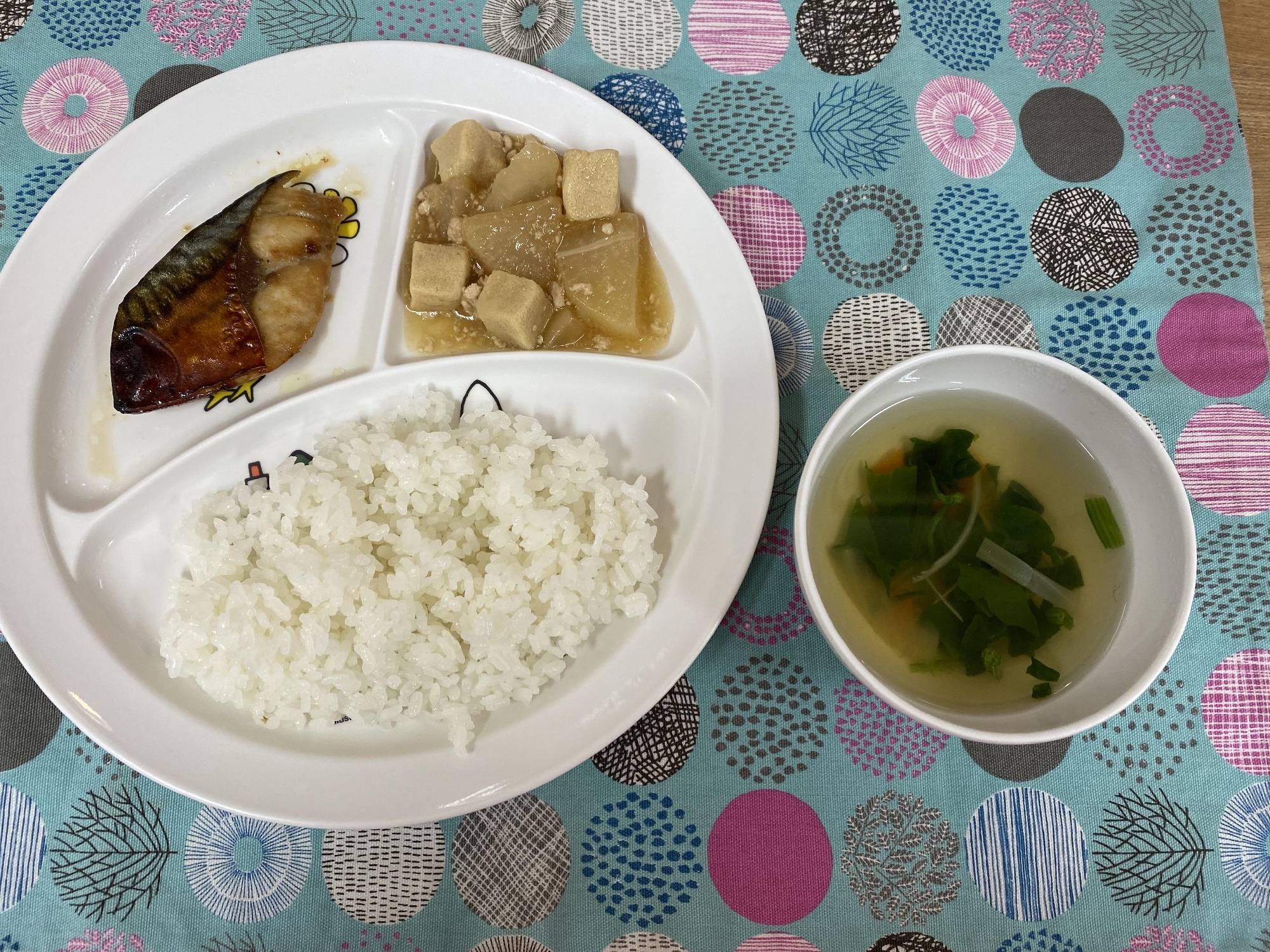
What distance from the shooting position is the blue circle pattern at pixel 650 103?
212 cm

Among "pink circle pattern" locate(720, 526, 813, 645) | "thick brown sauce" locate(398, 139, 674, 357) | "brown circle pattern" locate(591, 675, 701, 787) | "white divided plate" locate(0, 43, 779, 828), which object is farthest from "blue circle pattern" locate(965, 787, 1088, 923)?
"thick brown sauce" locate(398, 139, 674, 357)

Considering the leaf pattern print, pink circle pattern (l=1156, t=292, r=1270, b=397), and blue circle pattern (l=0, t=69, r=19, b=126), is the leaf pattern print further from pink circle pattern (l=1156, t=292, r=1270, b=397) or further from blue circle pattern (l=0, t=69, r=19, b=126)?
blue circle pattern (l=0, t=69, r=19, b=126)

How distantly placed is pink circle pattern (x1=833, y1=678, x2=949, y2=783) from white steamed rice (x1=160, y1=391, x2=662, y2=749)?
1.98 ft

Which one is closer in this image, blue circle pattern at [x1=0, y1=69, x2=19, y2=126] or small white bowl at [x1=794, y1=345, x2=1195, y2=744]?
small white bowl at [x1=794, y1=345, x2=1195, y2=744]

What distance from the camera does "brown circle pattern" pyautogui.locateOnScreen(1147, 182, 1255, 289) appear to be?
2064 mm

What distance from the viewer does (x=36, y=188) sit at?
2.09m

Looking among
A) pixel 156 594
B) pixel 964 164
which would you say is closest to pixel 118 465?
pixel 156 594

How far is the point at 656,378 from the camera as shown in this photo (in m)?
1.90

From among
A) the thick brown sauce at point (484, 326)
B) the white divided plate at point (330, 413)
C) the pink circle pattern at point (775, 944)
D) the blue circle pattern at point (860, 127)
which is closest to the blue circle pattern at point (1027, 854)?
the pink circle pattern at point (775, 944)

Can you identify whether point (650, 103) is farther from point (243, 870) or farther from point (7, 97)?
point (243, 870)

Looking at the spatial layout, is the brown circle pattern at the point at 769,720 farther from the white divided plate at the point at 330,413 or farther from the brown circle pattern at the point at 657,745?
the white divided plate at the point at 330,413

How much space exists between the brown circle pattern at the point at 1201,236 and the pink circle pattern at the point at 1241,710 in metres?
1.06

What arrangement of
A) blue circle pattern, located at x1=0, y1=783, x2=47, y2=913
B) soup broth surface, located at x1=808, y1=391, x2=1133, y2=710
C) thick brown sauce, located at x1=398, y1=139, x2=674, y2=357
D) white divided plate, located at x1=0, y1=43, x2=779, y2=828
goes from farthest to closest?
1. thick brown sauce, located at x1=398, y1=139, x2=674, y2=357
2. blue circle pattern, located at x1=0, y1=783, x2=47, y2=913
3. white divided plate, located at x1=0, y1=43, x2=779, y2=828
4. soup broth surface, located at x1=808, y1=391, x2=1133, y2=710

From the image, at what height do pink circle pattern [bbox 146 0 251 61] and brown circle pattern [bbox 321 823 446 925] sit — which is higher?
pink circle pattern [bbox 146 0 251 61]
